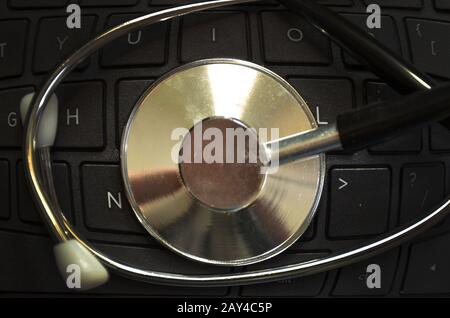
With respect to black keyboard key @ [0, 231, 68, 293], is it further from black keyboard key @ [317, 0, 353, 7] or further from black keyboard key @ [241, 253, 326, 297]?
black keyboard key @ [317, 0, 353, 7]

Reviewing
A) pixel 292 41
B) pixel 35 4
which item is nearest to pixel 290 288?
pixel 292 41

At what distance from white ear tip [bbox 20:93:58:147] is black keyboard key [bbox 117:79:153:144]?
4cm

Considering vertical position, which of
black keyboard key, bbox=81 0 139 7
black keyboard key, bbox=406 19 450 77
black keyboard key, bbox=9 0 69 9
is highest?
black keyboard key, bbox=9 0 69 9

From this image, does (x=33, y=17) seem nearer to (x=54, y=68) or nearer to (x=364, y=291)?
(x=54, y=68)

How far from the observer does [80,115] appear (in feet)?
1.22

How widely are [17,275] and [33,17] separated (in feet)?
0.61

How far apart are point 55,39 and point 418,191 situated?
0.92 ft

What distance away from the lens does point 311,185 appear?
36 cm

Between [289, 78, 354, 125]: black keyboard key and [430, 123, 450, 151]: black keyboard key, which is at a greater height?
[289, 78, 354, 125]: black keyboard key

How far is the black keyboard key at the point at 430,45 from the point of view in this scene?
38cm

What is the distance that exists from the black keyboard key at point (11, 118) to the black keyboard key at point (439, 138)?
288mm

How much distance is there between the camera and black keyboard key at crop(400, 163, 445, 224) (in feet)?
1.23

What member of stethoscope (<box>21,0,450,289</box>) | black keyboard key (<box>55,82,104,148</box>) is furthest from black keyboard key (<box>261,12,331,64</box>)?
black keyboard key (<box>55,82,104,148</box>)

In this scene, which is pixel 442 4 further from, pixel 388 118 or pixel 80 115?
pixel 80 115
